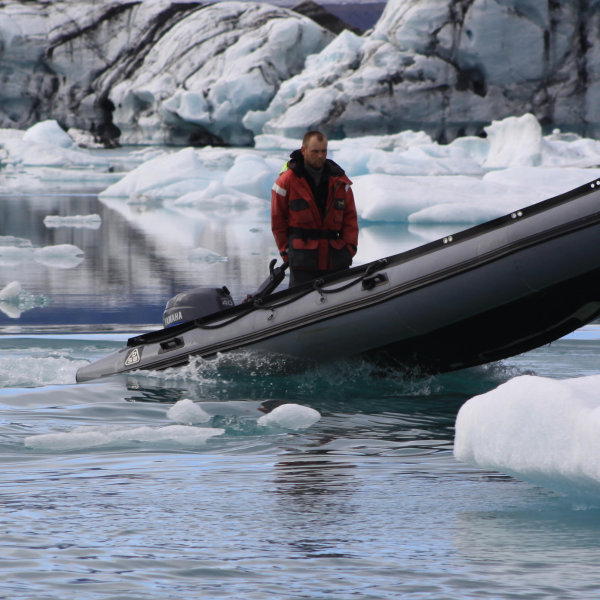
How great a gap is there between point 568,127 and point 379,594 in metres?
34.5

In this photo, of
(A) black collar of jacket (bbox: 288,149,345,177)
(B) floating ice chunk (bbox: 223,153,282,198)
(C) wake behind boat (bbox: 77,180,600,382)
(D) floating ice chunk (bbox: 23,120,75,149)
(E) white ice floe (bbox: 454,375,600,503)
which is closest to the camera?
(E) white ice floe (bbox: 454,375,600,503)

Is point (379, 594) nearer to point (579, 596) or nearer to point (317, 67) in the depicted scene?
point (579, 596)

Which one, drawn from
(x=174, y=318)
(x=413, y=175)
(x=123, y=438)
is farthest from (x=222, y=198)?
(x=123, y=438)

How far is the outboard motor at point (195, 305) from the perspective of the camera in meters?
5.72

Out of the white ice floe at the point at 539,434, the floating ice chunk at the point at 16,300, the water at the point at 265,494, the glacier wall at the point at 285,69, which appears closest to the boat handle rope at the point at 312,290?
the water at the point at 265,494

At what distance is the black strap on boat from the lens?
17.7 ft

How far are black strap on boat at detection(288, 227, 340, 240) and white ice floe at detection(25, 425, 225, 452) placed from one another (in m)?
1.50

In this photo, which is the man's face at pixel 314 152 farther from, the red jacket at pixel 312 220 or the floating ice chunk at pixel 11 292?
the floating ice chunk at pixel 11 292

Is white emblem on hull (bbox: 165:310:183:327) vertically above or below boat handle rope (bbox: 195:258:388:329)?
below

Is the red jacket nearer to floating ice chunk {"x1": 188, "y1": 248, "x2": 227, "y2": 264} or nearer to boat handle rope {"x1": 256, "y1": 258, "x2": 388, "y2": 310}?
boat handle rope {"x1": 256, "y1": 258, "x2": 388, "y2": 310}

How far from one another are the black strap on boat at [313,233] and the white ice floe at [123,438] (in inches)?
58.9

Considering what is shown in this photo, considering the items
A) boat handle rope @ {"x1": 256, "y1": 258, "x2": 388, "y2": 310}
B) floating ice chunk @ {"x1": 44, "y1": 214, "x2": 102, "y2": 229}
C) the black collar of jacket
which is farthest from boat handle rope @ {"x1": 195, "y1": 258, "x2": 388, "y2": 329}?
floating ice chunk @ {"x1": 44, "y1": 214, "x2": 102, "y2": 229}

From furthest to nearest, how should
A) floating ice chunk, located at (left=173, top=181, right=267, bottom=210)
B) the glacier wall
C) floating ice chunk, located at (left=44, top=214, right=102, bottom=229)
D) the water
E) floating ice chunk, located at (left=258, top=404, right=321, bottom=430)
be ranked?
1. the glacier wall
2. floating ice chunk, located at (left=173, top=181, right=267, bottom=210)
3. floating ice chunk, located at (left=44, top=214, right=102, bottom=229)
4. floating ice chunk, located at (left=258, top=404, right=321, bottom=430)
5. the water

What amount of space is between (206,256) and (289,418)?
24.6 feet
